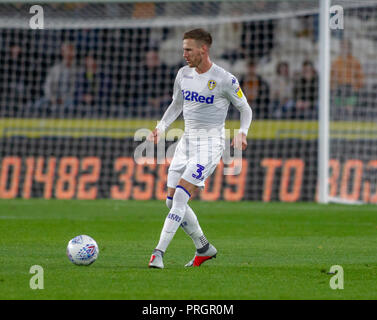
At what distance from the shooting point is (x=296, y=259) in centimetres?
933

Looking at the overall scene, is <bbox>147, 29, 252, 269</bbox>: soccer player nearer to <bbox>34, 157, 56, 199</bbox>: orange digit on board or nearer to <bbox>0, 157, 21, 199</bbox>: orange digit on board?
<bbox>34, 157, 56, 199</bbox>: orange digit on board

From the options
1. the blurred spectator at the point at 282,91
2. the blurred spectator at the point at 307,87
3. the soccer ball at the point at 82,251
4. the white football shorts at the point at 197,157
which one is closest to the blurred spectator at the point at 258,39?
the blurred spectator at the point at 282,91

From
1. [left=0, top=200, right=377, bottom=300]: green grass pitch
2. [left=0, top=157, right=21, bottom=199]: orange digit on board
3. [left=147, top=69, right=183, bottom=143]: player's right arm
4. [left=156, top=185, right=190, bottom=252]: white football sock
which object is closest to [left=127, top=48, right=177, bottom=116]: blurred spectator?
[left=0, top=157, right=21, bottom=199]: orange digit on board

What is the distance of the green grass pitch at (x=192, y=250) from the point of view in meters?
7.04

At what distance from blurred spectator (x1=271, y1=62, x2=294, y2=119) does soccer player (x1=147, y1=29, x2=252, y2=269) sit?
949 centimetres

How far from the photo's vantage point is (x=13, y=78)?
20.3m

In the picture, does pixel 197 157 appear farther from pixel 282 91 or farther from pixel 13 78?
pixel 13 78

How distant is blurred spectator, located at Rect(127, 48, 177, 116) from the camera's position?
19594 millimetres

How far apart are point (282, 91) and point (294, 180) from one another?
252 centimetres

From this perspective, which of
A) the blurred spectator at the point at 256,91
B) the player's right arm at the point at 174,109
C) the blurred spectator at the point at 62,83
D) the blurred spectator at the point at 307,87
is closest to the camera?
the player's right arm at the point at 174,109

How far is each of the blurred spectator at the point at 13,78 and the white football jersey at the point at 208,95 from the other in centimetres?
1107

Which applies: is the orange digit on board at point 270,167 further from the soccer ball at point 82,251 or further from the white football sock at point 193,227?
the soccer ball at point 82,251

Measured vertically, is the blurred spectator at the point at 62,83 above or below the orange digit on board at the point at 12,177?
above
